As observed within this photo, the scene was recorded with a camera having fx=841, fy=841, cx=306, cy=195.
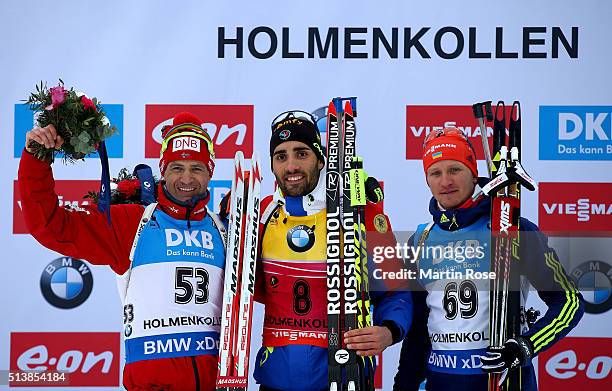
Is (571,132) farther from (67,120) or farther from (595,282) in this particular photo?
(67,120)

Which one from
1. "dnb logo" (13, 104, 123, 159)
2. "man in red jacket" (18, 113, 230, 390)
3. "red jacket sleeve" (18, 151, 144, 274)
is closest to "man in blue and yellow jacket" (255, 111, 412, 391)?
"man in red jacket" (18, 113, 230, 390)

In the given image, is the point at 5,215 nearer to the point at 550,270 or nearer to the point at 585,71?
the point at 550,270

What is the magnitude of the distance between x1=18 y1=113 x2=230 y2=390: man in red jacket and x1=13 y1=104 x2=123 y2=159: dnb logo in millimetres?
1445

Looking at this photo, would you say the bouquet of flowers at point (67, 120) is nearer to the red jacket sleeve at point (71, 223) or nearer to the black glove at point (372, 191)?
the red jacket sleeve at point (71, 223)

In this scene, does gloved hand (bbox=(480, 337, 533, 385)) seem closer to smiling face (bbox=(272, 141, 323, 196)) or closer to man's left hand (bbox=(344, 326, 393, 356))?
man's left hand (bbox=(344, 326, 393, 356))

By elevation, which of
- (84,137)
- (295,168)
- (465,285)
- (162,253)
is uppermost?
(84,137)

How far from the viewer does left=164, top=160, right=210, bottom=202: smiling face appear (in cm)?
362

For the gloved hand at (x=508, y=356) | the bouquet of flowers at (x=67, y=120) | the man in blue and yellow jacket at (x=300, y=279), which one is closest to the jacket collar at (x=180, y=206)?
the man in blue and yellow jacket at (x=300, y=279)

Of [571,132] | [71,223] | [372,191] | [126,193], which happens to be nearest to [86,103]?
[71,223]

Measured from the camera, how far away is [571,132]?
496cm

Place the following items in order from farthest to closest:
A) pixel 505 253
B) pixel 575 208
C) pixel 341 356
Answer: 1. pixel 575 208
2. pixel 505 253
3. pixel 341 356

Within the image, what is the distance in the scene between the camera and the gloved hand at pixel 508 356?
3.36 m

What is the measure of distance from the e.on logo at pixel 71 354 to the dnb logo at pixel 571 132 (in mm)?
2812

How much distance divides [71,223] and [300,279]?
3.19 feet
